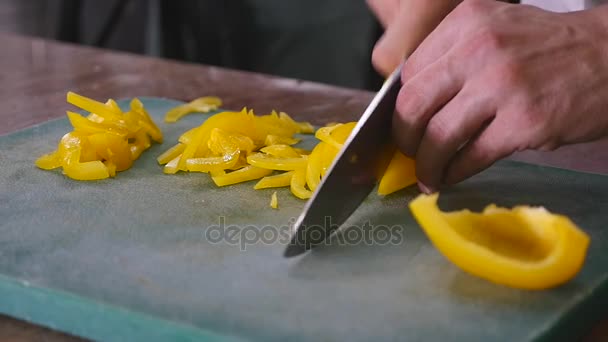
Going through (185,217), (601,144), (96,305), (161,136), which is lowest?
(601,144)

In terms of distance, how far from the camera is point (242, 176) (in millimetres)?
1488

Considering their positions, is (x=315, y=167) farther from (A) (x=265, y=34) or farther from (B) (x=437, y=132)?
(A) (x=265, y=34)

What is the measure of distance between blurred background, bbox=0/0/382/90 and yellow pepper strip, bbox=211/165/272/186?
2988mm

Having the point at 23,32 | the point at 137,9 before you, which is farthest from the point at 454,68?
the point at 23,32

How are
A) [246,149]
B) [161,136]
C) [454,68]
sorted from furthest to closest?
[161,136], [246,149], [454,68]

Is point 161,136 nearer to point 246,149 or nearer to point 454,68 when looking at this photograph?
point 246,149

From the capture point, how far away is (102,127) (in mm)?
1593

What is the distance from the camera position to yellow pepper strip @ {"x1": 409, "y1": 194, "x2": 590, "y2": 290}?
100 cm

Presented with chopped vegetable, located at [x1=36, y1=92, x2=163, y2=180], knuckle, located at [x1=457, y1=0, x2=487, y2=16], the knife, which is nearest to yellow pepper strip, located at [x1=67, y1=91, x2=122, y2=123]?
chopped vegetable, located at [x1=36, y1=92, x2=163, y2=180]

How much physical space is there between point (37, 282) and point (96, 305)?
11 centimetres

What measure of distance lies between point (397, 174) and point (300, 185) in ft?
0.57

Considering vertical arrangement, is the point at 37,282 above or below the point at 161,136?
above

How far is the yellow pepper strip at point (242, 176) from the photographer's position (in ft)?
4.81

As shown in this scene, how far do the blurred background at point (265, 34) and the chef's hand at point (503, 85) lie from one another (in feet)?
10.2
